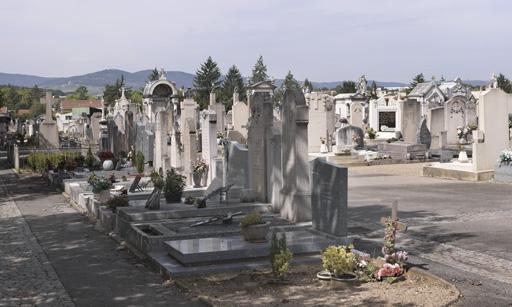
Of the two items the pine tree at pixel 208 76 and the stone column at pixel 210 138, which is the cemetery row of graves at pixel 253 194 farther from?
the pine tree at pixel 208 76

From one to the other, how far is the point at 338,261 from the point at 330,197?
1.89m

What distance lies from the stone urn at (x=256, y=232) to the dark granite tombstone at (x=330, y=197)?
3.53 ft

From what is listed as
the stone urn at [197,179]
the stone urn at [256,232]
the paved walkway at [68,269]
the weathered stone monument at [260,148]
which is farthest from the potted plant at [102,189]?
the stone urn at [256,232]

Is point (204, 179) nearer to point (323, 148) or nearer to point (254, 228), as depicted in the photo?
point (254, 228)

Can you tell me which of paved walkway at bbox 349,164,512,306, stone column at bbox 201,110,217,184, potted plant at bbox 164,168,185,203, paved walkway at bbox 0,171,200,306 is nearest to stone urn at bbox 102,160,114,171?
stone column at bbox 201,110,217,184

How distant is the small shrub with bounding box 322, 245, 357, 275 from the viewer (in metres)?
8.30

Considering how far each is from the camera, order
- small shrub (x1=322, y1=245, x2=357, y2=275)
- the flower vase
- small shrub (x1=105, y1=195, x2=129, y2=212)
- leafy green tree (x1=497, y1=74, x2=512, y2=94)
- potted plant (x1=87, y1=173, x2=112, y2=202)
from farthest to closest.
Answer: leafy green tree (x1=497, y1=74, x2=512, y2=94), the flower vase, potted plant (x1=87, y1=173, x2=112, y2=202), small shrub (x1=105, y1=195, x2=129, y2=212), small shrub (x1=322, y1=245, x2=357, y2=275)

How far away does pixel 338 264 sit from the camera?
8312 millimetres

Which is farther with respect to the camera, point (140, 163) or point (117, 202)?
point (140, 163)

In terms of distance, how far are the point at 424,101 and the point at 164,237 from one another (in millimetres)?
38423

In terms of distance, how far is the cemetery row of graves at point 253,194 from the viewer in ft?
28.0

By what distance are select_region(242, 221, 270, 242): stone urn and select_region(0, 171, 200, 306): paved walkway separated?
4.92ft

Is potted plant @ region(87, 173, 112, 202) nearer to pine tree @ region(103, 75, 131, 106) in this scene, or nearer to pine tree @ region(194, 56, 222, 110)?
pine tree @ region(194, 56, 222, 110)

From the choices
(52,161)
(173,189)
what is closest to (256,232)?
(173,189)
